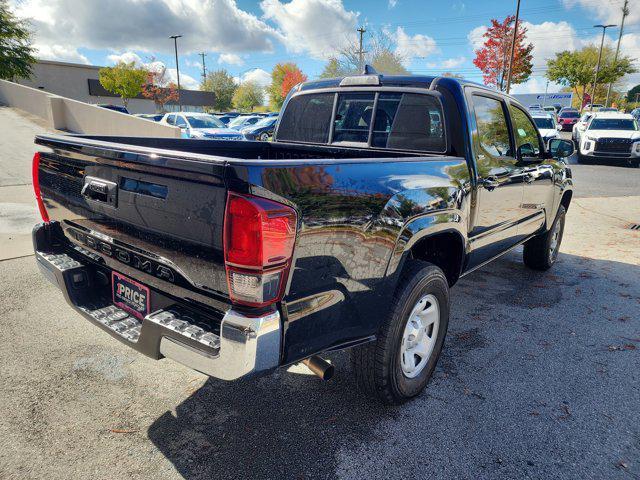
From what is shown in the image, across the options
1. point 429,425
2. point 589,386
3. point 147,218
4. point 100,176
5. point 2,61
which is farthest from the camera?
point 2,61

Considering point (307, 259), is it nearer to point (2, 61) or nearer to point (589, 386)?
point (589, 386)

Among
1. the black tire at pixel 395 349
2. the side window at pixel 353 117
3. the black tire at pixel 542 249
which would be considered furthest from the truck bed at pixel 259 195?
the black tire at pixel 542 249

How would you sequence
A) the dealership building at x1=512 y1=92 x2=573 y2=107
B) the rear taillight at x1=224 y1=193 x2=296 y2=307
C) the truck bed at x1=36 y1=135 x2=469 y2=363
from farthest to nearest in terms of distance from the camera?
the dealership building at x1=512 y1=92 x2=573 y2=107 < the truck bed at x1=36 y1=135 x2=469 y2=363 < the rear taillight at x1=224 y1=193 x2=296 y2=307

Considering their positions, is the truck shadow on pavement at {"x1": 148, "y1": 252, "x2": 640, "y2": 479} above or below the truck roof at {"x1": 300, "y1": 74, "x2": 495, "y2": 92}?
below

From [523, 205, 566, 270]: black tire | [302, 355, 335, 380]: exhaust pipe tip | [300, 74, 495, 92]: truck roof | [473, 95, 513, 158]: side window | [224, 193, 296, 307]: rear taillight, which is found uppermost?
[300, 74, 495, 92]: truck roof

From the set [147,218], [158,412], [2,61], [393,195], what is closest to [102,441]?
[158,412]

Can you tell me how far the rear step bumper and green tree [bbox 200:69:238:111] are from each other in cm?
7891

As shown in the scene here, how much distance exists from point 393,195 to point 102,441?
1.98 metres

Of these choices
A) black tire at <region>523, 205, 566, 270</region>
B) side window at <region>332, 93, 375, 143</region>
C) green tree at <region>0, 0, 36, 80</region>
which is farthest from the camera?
green tree at <region>0, 0, 36, 80</region>

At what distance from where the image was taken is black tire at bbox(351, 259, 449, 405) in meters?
2.44

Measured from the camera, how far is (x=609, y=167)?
53.8 ft

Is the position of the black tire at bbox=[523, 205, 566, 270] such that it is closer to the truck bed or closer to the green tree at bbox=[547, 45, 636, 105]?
the truck bed

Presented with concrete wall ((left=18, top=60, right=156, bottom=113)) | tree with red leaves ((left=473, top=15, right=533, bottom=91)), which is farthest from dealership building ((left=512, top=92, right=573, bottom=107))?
Answer: concrete wall ((left=18, top=60, right=156, bottom=113))

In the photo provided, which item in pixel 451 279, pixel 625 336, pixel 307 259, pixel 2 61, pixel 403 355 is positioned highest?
pixel 2 61
